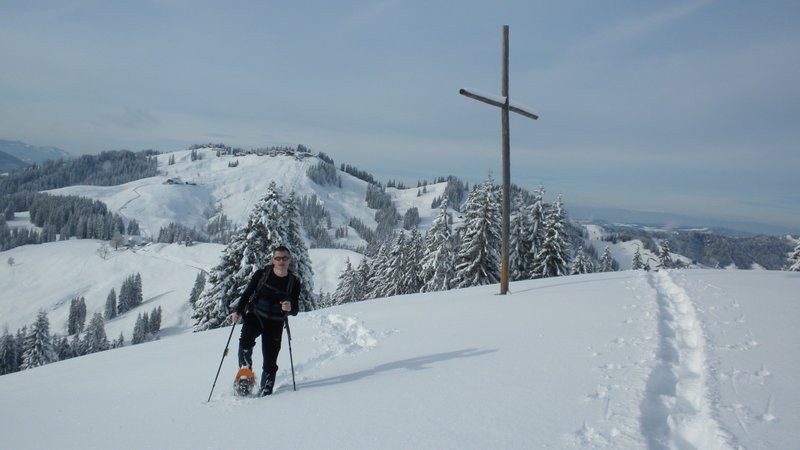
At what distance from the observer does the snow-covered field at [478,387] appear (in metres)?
3.93

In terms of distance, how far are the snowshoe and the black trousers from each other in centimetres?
14

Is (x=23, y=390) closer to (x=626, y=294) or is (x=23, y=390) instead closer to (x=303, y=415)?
(x=303, y=415)

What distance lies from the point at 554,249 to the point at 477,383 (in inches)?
1038

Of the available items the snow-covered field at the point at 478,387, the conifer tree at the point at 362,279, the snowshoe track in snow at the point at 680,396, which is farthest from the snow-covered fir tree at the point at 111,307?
the snowshoe track in snow at the point at 680,396

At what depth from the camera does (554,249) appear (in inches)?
1163

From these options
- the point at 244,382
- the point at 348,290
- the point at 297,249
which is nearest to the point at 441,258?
the point at 297,249

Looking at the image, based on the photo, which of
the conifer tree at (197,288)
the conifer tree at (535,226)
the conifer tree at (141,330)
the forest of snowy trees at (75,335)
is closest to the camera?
the conifer tree at (535,226)

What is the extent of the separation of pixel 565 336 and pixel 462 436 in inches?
156

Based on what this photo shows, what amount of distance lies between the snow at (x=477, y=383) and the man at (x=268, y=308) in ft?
2.20

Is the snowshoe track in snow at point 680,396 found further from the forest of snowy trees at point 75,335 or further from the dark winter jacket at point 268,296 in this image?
the forest of snowy trees at point 75,335

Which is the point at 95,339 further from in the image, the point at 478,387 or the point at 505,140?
the point at 478,387

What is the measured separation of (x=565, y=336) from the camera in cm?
709

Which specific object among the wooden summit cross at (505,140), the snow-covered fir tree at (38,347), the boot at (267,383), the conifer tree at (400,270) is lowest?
the snow-covered fir tree at (38,347)

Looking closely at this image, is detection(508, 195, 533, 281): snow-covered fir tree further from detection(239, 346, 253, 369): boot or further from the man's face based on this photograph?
detection(239, 346, 253, 369): boot
